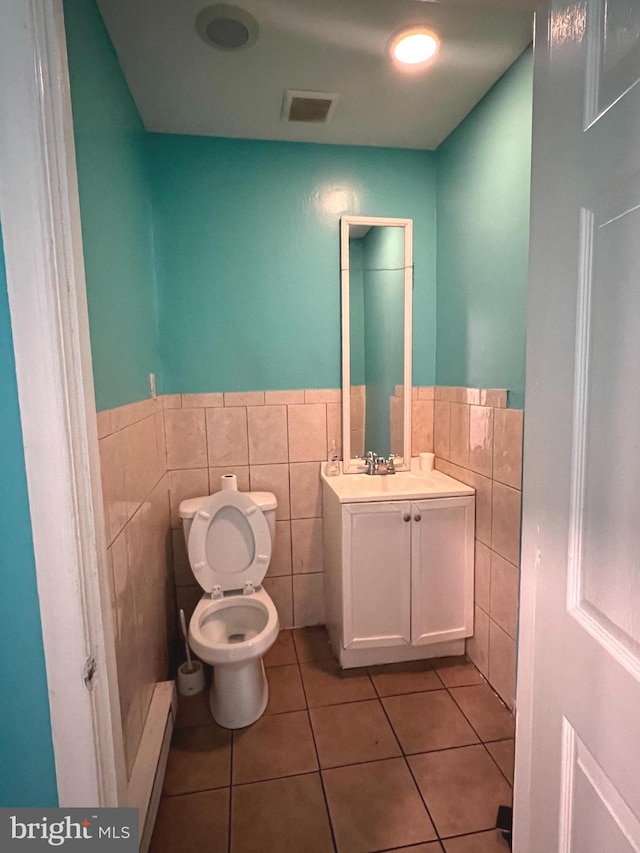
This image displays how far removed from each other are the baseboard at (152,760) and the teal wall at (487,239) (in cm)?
172

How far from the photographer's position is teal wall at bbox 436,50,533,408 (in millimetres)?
1563

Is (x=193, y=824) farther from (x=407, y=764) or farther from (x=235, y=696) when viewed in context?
(x=407, y=764)

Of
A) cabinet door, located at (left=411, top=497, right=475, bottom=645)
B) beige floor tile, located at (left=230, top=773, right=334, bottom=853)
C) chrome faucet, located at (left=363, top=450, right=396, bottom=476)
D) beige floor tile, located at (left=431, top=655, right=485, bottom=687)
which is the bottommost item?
beige floor tile, located at (left=431, top=655, right=485, bottom=687)

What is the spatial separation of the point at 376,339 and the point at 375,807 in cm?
191

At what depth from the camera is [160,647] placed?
180 centimetres

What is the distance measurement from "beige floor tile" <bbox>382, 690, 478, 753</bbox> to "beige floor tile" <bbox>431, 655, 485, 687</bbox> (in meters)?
0.09

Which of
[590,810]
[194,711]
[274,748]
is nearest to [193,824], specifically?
[274,748]

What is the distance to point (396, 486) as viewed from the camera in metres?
2.11

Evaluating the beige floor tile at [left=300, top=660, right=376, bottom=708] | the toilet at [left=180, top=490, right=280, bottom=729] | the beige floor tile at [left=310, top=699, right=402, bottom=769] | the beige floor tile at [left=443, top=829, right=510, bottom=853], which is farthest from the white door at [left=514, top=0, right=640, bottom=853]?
the toilet at [left=180, top=490, right=280, bottom=729]

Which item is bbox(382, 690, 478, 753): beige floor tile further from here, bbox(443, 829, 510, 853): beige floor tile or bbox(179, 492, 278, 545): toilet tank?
bbox(179, 492, 278, 545): toilet tank

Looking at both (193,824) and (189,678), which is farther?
(189,678)

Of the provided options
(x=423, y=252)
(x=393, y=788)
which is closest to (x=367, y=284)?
Answer: (x=423, y=252)

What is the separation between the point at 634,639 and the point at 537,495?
0.26 m

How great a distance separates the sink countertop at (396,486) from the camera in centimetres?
187
